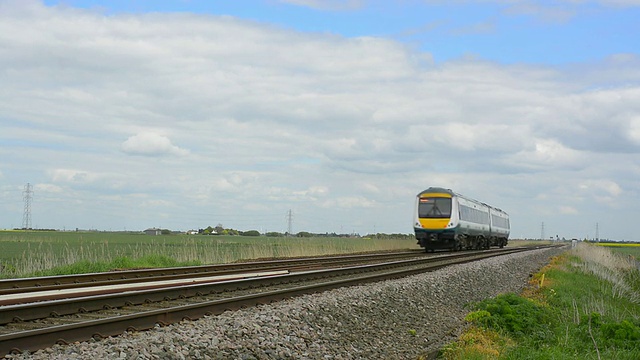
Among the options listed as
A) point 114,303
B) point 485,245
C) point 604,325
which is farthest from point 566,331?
Answer: point 485,245

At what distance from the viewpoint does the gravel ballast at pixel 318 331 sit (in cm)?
758

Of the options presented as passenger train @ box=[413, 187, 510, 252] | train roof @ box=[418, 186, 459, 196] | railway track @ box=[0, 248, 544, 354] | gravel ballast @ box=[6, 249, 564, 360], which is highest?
train roof @ box=[418, 186, 459, 196]

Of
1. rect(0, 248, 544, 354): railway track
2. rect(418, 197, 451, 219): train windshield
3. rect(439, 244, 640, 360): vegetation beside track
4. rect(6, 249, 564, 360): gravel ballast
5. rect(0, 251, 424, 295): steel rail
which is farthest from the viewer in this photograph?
rect(418, 197, 451, 219): train windshield

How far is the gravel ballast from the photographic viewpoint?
7578 mm

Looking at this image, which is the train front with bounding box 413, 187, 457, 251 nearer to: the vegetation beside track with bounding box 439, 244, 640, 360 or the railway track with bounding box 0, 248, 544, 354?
the railway track with bounding box 0, 248, 544, 354

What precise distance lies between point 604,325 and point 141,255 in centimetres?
1685

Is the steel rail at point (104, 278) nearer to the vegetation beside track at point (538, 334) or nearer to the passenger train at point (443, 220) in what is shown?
the vegetation beside track at point (538, 334)

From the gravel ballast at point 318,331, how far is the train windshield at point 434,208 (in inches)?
863

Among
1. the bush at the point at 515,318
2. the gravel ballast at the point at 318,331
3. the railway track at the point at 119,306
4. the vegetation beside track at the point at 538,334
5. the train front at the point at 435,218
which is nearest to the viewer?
the gravel ballast at the point at 318,331

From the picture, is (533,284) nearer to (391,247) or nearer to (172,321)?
(172,321)

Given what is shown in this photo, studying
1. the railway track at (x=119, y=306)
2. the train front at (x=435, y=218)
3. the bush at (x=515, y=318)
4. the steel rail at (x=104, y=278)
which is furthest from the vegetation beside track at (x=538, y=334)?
the train front at (x=435, y=218)

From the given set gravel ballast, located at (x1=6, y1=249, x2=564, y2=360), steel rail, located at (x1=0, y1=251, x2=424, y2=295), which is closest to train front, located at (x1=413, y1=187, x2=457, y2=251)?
steel rail, located at (x1=0, y1=251, x2=424, y2=295)

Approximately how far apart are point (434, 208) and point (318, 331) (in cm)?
2920

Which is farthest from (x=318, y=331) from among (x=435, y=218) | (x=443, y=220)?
(x=435, y=218)
